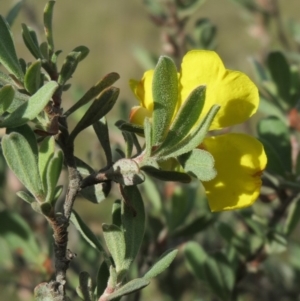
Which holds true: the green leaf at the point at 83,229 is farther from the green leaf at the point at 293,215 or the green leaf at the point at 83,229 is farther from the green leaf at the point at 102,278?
the green leaf at the point at 293,215

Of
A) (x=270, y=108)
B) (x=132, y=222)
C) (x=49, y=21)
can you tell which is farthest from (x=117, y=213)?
(x=270, y=108)

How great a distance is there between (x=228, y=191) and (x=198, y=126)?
95mm

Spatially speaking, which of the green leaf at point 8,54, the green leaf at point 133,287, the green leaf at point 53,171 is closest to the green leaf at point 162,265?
the green leaf at point 133,287

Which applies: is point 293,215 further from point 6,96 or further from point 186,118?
point 6,96

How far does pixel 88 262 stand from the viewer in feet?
4.09

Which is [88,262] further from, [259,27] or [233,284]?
[259,27]

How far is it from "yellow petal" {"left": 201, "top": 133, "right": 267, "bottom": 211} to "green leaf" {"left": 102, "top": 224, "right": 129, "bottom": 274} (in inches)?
4.3

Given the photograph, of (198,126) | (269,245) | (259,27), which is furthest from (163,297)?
(198,126)

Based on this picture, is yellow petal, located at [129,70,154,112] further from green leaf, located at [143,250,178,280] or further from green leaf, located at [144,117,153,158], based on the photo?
green leaf, located at [143,250,178,280]

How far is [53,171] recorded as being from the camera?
1.75 feet

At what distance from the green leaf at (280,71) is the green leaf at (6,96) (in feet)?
1.73

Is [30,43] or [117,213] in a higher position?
[30,43]

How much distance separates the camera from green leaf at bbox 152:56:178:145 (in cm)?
56

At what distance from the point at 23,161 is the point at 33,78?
88 mm
